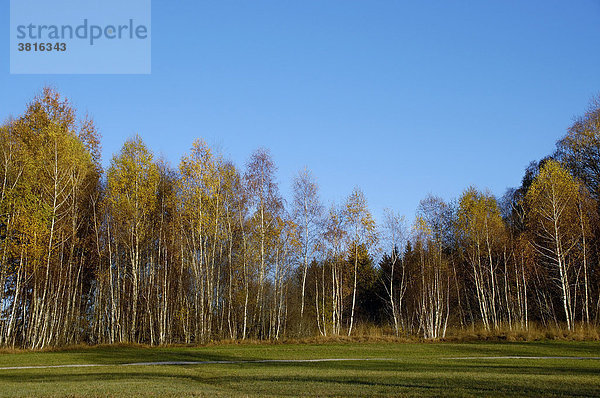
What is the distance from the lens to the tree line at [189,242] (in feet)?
92.3

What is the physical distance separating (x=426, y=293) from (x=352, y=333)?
7.35 meters

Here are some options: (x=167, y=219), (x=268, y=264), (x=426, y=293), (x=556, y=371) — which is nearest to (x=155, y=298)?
(x=167, y=219)

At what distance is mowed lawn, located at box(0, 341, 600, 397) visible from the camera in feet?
35.0

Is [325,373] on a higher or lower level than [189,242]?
lower

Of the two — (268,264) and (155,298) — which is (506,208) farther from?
(155,298)

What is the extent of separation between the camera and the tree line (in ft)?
92.3

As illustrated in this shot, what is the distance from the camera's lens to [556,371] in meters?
14.1

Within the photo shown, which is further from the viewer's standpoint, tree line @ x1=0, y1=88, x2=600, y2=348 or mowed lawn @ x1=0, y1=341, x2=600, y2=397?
tree line @ x1=0, y1=88, x2=600, y2=348

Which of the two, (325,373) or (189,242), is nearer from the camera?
(325,373)

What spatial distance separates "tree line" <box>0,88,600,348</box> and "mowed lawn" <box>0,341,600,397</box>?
19.2 feet

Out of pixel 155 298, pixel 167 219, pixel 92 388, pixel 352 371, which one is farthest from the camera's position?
pixel 167 219

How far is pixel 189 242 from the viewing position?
32438 mm

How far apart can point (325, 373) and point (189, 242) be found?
64.4ft

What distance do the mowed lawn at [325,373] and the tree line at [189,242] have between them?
5849 millimetres
